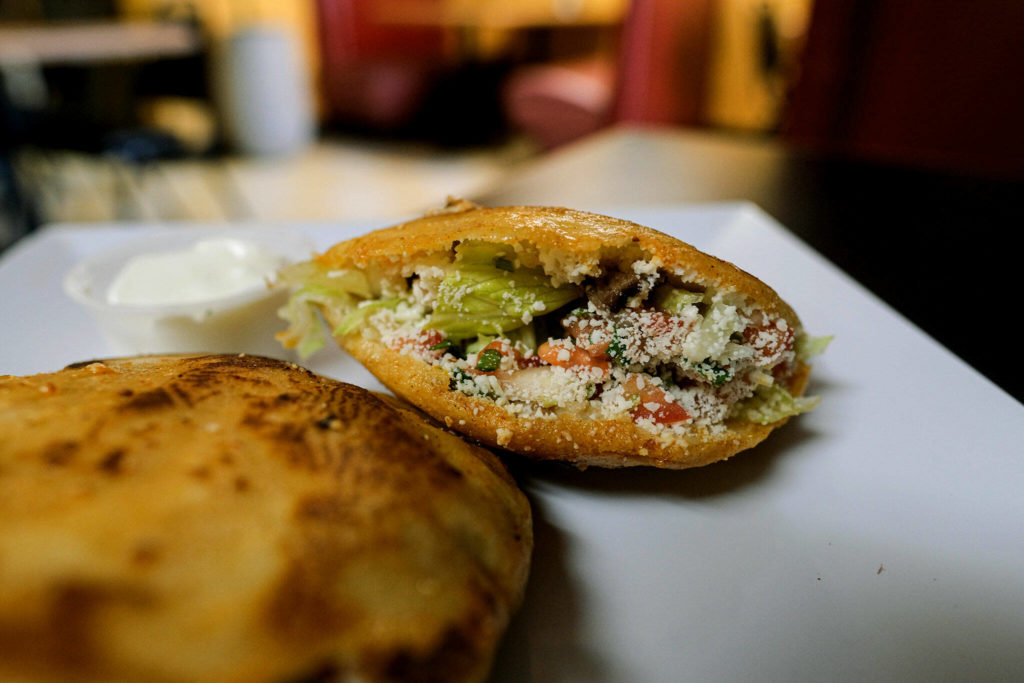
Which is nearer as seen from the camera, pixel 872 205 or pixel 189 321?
pixel 189 321

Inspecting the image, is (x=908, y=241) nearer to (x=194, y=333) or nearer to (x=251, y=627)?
(x=194, y=333)

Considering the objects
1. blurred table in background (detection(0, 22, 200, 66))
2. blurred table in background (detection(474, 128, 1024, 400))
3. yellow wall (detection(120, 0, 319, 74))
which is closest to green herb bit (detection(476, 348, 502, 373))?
blurred table in background (detection(474, 128, 1024, 400))

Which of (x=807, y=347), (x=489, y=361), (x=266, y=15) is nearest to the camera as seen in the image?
(x=489, y=361)

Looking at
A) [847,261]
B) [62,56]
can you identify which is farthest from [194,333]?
[62,56]

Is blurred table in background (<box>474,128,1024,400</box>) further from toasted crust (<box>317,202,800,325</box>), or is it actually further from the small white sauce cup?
the small white sauce cup

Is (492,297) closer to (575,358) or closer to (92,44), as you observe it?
(575,358)

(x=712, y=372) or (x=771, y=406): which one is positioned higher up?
(x=712, y=372)

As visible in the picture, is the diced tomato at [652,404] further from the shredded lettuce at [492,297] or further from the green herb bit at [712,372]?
the shredded lettuce at [492,297]

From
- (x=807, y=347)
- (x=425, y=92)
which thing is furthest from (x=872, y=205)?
(x=425, y=92)
